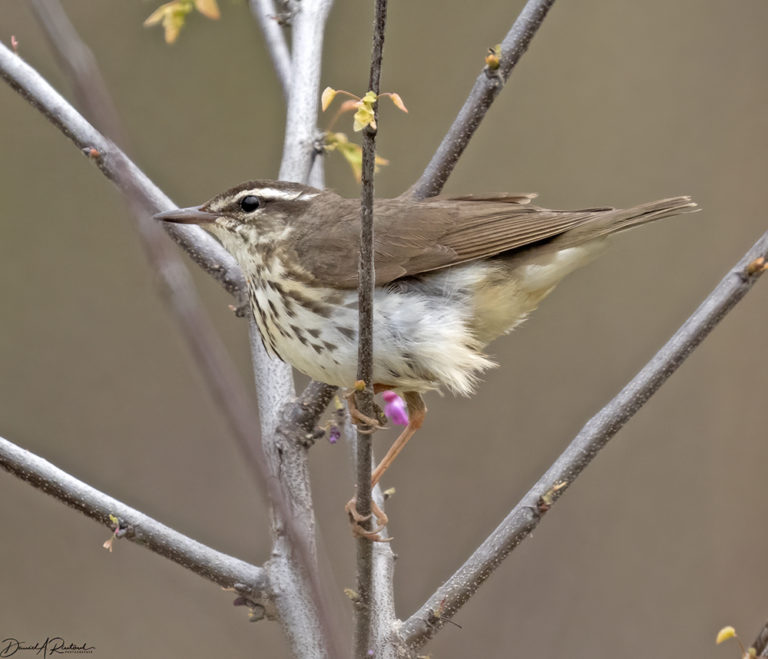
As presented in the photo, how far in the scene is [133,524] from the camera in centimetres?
260

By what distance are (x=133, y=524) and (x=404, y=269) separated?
3.82ft

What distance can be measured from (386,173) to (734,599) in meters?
3.13

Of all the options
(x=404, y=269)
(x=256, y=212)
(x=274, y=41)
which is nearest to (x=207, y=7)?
(x=256, y=212)

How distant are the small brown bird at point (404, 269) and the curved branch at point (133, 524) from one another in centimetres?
56

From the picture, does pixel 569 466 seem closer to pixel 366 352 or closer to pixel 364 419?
pixel 364 419

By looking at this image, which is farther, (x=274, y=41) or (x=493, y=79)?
(x=274, y=41)

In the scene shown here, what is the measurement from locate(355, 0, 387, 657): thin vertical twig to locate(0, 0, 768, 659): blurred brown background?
2.37 meters

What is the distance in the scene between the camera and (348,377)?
297 centimetres

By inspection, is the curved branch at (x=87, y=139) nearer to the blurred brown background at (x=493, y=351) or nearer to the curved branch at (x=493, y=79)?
the curved branch at (x=493, y=79)

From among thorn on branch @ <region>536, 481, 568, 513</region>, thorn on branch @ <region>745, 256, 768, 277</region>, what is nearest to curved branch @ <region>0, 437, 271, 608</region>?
thorn on branch @ <region>536, 481, 568, 513</region>

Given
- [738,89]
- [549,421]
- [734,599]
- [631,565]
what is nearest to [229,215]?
[549,421]

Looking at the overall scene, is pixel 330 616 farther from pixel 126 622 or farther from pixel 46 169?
pixel 46 169
